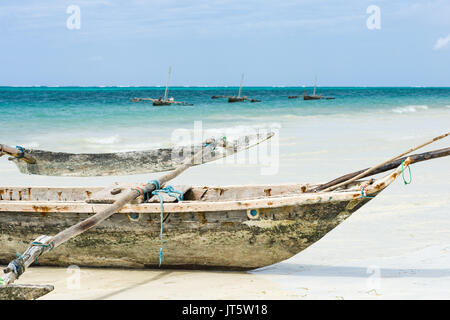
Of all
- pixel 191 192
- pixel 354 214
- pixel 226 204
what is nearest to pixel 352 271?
pixel 226 204

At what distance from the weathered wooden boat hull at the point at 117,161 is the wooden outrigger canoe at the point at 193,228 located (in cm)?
158

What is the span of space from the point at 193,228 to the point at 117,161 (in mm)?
2389

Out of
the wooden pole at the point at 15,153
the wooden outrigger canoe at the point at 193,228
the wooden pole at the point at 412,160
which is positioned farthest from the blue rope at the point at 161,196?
the wooden pole at the point at 15,153

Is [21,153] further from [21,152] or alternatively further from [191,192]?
[191,192]

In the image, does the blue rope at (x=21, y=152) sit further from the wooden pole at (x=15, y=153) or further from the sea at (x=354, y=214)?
the sea at (x=354, y=214)

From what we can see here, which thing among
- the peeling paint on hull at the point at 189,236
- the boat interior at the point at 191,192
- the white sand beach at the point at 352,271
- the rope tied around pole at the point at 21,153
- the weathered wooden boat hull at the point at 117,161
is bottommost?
the white sand beach at the point at 352,271

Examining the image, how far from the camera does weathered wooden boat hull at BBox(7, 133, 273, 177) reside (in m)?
6.45

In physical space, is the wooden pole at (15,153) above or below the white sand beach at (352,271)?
above

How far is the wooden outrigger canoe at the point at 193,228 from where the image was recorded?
4258mm

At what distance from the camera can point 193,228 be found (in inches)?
177

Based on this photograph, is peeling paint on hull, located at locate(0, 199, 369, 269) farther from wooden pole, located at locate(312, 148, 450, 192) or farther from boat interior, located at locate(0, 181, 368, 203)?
wooden pole, located at locate(312, 148, 450, 192)

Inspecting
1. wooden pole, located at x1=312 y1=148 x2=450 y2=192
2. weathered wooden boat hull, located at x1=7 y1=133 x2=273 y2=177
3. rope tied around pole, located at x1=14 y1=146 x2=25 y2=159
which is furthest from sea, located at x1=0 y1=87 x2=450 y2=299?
rope tied around pole, located at x1=14 y1=146 x2=25 y2=159

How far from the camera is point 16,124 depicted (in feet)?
78.9

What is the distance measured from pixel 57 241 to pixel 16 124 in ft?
72.2
